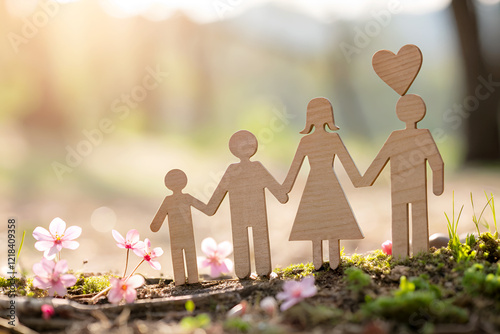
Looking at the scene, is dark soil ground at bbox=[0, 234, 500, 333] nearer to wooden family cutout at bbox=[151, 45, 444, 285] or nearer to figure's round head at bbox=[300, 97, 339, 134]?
wooden family cutout at bbox=[151, 45, 444, 285]

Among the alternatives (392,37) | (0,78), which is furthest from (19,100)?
(392,37)

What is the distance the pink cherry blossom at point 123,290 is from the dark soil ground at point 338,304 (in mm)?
84

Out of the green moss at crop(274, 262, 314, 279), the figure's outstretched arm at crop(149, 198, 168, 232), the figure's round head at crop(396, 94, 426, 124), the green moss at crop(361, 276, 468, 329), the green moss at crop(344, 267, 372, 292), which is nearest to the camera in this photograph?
the green moss at crop(361, 276, 468, 329)

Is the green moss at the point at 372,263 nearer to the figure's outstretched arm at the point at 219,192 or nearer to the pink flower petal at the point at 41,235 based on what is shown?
the figure's outstretched arm at the point at 219,192

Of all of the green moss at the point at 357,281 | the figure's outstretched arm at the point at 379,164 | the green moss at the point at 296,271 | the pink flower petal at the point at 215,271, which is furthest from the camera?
the pink flower petal at the point at 215,271

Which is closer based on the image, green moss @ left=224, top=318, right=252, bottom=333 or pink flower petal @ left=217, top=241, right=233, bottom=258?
green moss @ left=224, top=318, right=252, bottom=333

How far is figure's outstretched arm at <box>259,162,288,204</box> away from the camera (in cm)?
A: 315

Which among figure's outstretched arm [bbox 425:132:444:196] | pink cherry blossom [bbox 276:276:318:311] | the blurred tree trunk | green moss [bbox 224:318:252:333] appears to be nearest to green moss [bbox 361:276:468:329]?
pink cherry blossom [bbox 276:276:318:311]

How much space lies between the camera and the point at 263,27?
2750 centimetres

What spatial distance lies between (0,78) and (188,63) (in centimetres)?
1248

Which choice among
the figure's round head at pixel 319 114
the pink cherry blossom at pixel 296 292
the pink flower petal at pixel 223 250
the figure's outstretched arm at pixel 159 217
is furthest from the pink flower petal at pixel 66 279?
the figure's round head at pixel 319 114

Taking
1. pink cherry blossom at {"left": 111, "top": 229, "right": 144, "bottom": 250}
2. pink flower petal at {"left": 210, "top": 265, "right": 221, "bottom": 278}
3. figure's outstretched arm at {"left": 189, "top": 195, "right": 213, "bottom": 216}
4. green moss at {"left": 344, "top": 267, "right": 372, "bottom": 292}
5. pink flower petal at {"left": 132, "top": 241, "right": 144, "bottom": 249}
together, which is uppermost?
figure's outstretched arm at {"left": 189, "top": 195, "right": 213, "bottom": 216}

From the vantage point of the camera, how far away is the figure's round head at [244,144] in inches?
126

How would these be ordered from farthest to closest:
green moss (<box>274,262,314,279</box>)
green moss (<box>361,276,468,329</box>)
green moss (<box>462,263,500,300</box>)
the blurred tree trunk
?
1. the blurred tree trunk
2. green moss (<box>274,262,314,279</box>)
3. green moss (<box>462,263,500,300</box>)
4. green moss (<box>361,276,468,329</box>)
